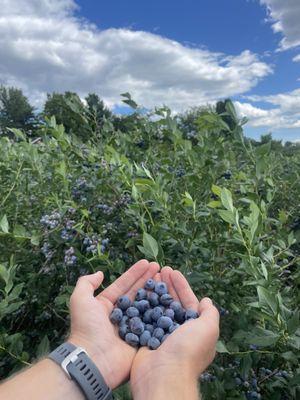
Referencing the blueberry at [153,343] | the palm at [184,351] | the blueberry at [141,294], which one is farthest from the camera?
the blueberry at [141,294]

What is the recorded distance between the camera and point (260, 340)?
1.32 meters

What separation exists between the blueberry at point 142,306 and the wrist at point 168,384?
0.27m

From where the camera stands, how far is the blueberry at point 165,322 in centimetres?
150

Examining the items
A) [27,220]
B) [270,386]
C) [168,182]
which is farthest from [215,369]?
[27,220]

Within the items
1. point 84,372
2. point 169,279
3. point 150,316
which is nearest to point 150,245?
point 169,279

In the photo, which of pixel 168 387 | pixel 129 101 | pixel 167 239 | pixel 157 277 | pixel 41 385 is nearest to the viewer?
pixel 168 387

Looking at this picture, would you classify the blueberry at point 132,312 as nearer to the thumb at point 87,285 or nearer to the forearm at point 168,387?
the thumb at point 87,285

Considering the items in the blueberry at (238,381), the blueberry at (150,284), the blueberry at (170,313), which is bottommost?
the blueberry at (238,381)

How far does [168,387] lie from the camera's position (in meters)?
1.26

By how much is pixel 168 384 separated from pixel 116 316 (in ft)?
1.25

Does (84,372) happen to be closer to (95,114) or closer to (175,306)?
(175,306)

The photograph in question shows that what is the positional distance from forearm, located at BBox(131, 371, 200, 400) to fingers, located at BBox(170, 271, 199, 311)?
0.32 m

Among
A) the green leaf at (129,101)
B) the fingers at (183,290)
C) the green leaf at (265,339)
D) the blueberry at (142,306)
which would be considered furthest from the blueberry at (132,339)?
the green leaf at (129,101)

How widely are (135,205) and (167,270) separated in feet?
1.14
